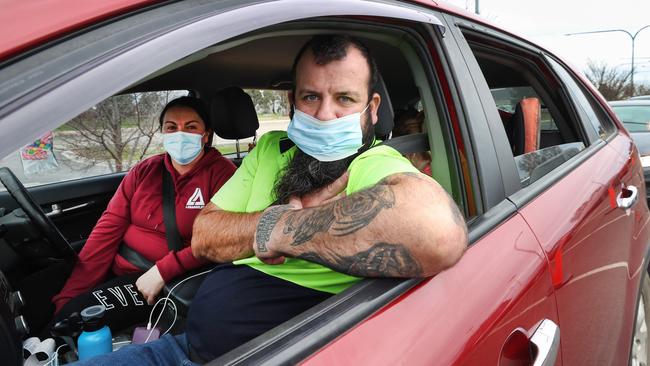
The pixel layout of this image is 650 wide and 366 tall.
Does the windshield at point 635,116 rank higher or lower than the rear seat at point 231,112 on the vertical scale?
lower

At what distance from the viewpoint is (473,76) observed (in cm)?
154

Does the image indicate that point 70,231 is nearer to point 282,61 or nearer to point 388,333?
point 282,61

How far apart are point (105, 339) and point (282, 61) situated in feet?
5.02

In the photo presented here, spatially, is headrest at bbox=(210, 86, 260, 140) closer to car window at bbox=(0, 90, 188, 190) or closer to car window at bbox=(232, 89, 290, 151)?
car window at bbox=(232, 89, 290, 151)

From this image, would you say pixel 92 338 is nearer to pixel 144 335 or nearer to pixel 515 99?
pixel 144 335

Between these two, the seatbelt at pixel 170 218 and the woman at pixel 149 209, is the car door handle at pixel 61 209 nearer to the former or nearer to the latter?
the woman at pixel 149 209

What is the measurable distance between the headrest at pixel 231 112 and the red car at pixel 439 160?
133mm

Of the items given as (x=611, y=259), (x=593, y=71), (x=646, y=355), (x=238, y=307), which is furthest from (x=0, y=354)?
(x=593, y=71)

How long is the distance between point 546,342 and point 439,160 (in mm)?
671

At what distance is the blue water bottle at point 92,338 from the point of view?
1.86m

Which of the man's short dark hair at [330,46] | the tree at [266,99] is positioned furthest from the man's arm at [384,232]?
the tree at [266,99]

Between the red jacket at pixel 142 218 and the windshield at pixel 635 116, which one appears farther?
the windshield at pixel 635 116

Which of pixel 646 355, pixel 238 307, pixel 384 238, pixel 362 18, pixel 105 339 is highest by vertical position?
pixel 362 18

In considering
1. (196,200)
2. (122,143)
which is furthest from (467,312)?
(122,143)
